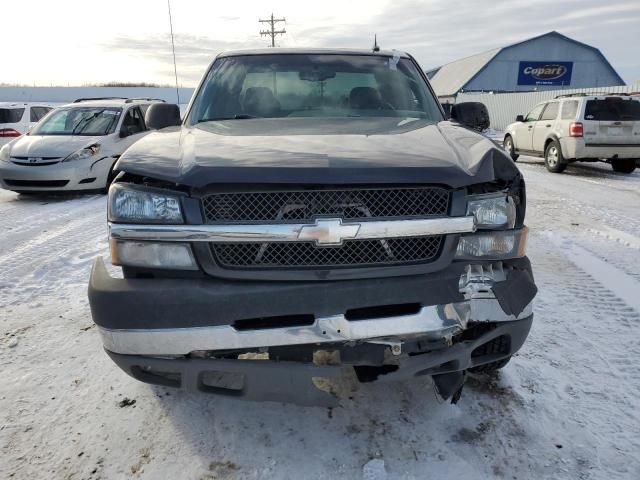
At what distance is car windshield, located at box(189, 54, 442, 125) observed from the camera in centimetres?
333

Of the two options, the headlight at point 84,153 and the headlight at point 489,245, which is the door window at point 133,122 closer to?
the headlight at point 84,153

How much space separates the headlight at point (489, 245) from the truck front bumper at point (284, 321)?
51 millimetres

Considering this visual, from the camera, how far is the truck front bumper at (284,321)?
1.96 metres

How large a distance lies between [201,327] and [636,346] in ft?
9.27

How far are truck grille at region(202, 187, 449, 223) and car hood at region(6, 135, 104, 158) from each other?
7.78 m

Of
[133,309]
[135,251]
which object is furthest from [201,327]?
[135,251]

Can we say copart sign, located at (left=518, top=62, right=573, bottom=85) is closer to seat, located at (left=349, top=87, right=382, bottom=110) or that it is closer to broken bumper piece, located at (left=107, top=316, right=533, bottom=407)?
seat, located at (left=349, top=87, right=382, bottom=110)

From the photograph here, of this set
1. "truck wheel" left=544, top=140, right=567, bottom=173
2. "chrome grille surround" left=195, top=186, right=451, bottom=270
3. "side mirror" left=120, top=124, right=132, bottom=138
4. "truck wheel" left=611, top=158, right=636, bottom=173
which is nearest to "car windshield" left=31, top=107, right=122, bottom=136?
"side mirror" left=120, top=124, right=132, bottom=138

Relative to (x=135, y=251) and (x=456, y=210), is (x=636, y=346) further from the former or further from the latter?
(x=135, y=251)

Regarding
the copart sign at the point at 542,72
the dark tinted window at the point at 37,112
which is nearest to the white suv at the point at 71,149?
the dark tinted window at the point at 37,112

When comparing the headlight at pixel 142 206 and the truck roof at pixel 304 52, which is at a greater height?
the truck roof at pixel 304 52

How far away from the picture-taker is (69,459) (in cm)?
221

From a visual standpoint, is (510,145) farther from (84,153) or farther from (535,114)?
(84,153)

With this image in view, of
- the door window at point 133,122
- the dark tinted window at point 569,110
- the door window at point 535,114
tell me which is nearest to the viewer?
the door window at point 133,122
